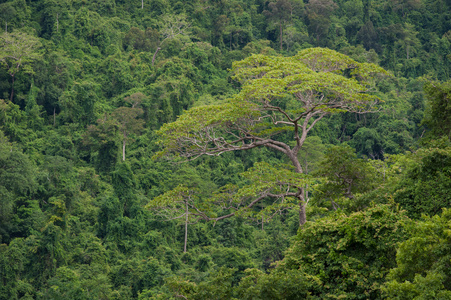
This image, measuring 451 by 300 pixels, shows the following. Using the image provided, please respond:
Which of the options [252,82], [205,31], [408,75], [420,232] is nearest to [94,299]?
[252,82]

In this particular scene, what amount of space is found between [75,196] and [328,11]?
2772 cm

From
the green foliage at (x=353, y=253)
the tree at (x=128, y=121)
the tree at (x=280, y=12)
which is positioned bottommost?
the tree at (x=128, y=121)

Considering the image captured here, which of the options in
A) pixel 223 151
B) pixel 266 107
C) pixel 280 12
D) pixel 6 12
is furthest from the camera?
pixel 280 12

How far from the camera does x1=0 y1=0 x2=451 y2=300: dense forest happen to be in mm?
8664

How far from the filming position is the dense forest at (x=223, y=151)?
866 cm

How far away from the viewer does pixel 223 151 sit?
1163 centimetres

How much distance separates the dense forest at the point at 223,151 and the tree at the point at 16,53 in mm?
116

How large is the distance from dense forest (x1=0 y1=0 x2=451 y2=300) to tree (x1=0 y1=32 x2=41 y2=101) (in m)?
0.12

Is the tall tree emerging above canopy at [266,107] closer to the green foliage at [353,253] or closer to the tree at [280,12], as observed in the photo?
the green foliage at [353,253]

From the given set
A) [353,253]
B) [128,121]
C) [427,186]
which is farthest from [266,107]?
[128,121]

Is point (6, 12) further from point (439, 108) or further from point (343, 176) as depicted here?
point (439, 108)

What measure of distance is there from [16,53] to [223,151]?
24.4 meters

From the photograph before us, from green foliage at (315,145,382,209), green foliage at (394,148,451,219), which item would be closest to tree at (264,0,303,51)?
green foliage at (315,145,382,209)

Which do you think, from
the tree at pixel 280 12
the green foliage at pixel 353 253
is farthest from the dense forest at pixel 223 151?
the tree at pixel 280 12
